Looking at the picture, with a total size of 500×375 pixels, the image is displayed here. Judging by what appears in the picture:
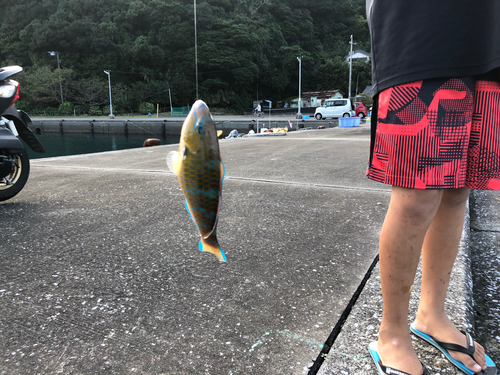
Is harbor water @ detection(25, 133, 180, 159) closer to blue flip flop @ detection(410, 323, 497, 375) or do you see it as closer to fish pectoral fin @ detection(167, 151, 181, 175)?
blue flip flop @ detection(410, 323, 497, 375)

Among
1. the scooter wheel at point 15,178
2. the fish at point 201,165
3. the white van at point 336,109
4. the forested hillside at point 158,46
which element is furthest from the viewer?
the white van at point 336,109

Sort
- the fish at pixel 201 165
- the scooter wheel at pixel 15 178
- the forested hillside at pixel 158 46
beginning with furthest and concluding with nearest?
the scooter wheel at pixel 15 178 → the forested hillside at pixel 158 46 → the fish at pixel 201 165

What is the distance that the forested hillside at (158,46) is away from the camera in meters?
1.71

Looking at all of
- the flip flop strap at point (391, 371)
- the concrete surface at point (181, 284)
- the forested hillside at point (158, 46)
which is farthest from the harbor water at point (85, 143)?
the flip flop strap at point (391, 371)

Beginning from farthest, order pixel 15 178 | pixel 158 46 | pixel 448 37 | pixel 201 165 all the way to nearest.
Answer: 1. pixel 15 178
2. pixel 158 46
3. pixel 448 37
4. pixel 201 165

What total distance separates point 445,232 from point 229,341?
0.82 m

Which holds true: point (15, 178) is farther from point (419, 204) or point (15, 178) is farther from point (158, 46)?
point (419, 204)

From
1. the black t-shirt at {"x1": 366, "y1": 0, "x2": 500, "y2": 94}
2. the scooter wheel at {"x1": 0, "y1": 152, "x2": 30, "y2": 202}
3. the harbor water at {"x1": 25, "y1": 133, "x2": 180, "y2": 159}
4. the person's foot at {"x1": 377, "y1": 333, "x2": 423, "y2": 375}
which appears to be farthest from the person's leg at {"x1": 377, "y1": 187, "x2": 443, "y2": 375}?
the harbor water at {"x1": 25, "y1": 133, "x2": 180, "y2": 159}

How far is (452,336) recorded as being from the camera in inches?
41.9

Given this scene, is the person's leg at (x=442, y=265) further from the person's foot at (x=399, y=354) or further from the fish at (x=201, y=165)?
the fish at (x=201, y=165)

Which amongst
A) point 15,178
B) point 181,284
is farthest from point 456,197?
point 15,178

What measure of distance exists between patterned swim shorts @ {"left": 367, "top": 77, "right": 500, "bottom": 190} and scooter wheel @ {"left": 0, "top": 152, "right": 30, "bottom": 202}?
3008mm

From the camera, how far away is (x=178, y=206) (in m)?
2.69

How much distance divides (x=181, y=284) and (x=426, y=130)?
1.19 metres
